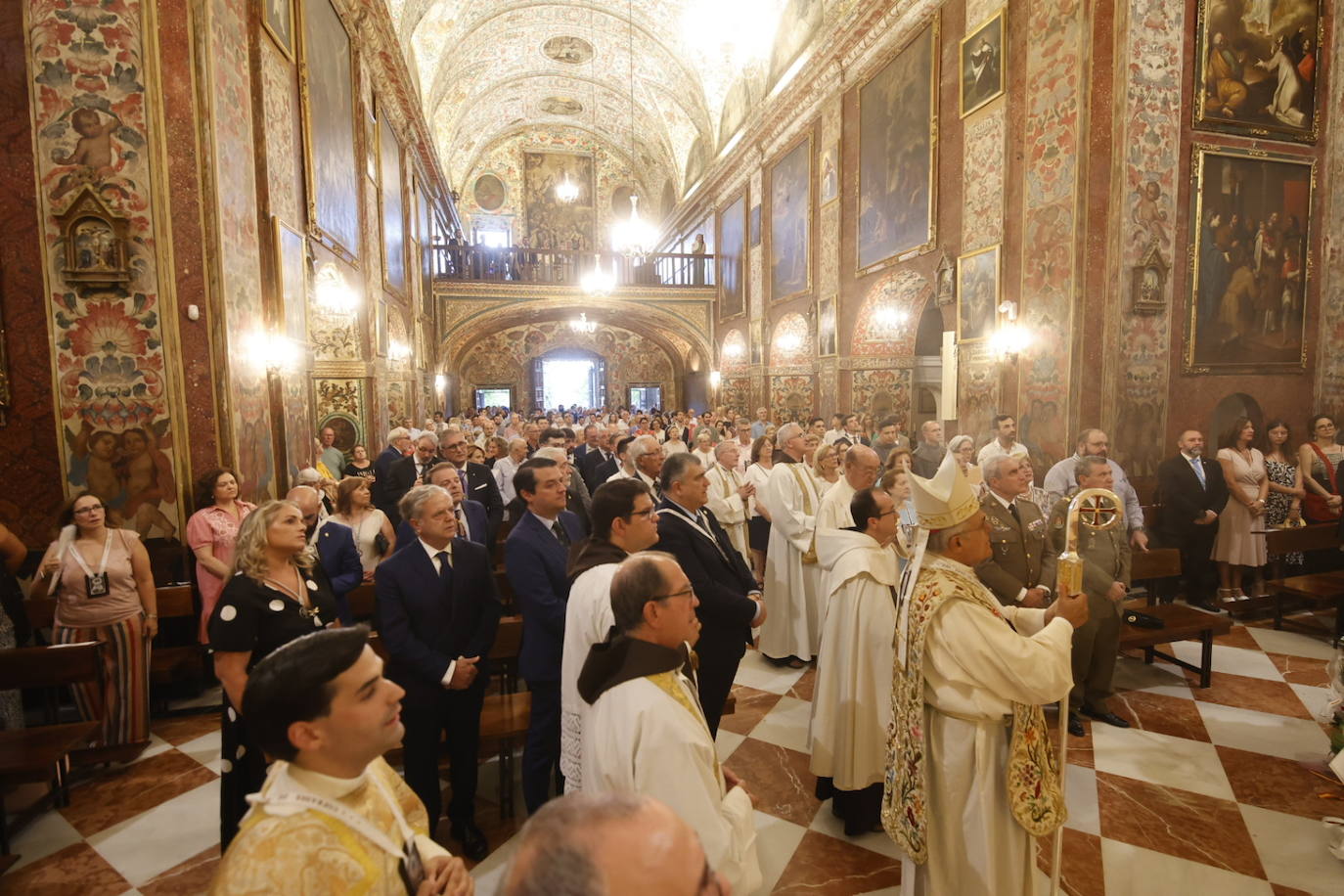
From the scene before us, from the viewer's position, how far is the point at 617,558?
104 inches

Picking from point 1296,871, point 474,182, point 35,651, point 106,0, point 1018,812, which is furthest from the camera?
point 474,182

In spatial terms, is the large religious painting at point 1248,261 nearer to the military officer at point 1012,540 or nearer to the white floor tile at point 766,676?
the military officer at point 1012,540

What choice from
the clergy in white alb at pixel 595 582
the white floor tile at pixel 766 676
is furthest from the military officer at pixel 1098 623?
the clergy in white alb at pixel 595 582

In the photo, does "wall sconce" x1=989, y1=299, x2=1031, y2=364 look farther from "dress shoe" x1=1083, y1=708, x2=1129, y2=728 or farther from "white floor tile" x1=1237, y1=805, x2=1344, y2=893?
"white floor tile" x1=1237, y1=805, x2=1344, y2=893

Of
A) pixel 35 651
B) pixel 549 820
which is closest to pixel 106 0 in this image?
pixel 35 651

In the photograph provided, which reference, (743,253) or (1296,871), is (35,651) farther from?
(743,253)

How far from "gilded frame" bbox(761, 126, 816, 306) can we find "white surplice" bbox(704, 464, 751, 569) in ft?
28.8

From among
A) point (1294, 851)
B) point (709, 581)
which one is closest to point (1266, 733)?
point (1294, 851)

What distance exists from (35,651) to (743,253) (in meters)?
16.2

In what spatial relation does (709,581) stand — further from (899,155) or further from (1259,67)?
(899,155)

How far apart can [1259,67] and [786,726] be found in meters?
9.39

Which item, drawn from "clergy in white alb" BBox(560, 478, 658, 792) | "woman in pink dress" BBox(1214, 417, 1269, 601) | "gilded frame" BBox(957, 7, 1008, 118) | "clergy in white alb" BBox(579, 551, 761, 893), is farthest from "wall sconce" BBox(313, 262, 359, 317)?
"woman in pink dress" BBox(1214, 417, 1269, 601)

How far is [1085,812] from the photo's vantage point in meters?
3.32

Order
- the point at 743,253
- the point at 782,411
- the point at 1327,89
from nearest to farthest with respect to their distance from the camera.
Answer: the point at 1327,89 < the point at 782,411 < the point at 743,253
